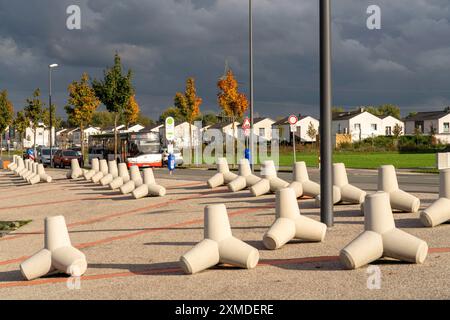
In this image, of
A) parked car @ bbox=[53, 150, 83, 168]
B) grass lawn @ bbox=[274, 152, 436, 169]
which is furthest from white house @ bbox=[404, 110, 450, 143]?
parked car @ bbox=[53, 150, 83, 168]

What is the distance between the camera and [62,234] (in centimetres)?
806

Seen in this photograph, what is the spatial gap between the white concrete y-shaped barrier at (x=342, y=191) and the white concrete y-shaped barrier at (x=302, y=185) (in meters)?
1.11

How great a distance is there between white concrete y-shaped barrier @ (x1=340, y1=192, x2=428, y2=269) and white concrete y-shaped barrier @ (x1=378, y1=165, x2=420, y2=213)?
154 inches

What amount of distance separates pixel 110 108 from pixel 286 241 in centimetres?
3649

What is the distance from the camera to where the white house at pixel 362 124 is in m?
113

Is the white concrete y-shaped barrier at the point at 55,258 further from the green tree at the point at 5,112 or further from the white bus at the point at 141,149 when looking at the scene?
the green tree at the point at 5,112

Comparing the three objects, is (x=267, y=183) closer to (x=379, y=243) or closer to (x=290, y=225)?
(x=290, y=225)

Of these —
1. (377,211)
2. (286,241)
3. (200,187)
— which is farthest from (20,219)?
(377,211)

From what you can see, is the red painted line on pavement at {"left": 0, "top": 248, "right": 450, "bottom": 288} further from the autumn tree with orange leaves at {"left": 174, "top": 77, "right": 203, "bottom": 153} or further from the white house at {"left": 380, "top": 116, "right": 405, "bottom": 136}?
the white house at {"left": 380, "top": 116, "right": 405, "bottom": 136}

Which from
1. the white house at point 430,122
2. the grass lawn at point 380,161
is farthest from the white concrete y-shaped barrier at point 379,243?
the white house at point 430,122

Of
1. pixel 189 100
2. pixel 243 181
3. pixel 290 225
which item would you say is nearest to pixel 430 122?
pixel 189 100

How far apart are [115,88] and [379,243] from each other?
1491 inches

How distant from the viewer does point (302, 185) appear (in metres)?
14.1
